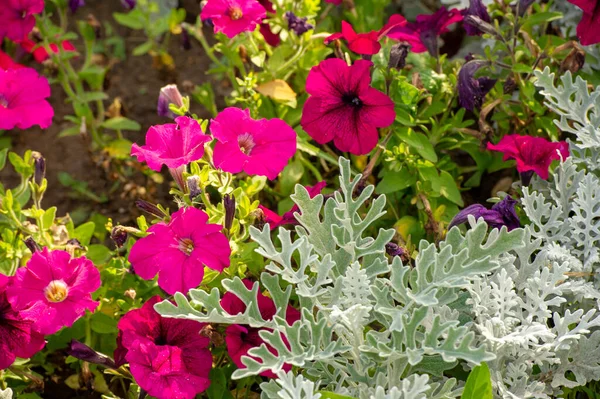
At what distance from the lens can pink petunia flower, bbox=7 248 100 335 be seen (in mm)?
1357

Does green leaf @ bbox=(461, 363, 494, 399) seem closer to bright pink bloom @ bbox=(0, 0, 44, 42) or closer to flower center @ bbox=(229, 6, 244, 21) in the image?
flower center @ bbox=(229, 6, 244, 21)

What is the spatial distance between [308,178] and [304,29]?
35 centimetres

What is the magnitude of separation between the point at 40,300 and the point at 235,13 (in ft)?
2.27

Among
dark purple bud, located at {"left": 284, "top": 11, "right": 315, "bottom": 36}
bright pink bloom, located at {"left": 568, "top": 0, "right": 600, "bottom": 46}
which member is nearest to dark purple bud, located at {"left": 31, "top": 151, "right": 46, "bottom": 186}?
dark purple bud, located at {"left": 284, "top": 11, "right": 315, "bottom": 36}

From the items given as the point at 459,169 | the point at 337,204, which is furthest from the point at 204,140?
the point at 459,169

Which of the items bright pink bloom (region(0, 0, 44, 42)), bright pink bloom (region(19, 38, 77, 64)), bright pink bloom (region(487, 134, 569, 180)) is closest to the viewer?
bright pink bloom (region(487, 134, 569, 180))

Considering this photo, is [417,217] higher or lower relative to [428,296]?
lower

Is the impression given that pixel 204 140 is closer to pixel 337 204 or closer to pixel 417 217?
pixel 337 204

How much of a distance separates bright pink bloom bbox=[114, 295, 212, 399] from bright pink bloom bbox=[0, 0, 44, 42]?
84 centimetres

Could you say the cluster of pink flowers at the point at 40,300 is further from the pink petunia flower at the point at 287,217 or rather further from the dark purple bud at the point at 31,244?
the pink petunia flower at the point at 287,217

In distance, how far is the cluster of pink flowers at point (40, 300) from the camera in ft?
4.45

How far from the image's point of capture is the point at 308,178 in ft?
6.25

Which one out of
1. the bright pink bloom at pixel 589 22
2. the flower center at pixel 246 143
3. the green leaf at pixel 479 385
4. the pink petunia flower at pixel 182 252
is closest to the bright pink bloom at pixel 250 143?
the flower center at pixel 246 143

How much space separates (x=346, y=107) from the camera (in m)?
1.59
